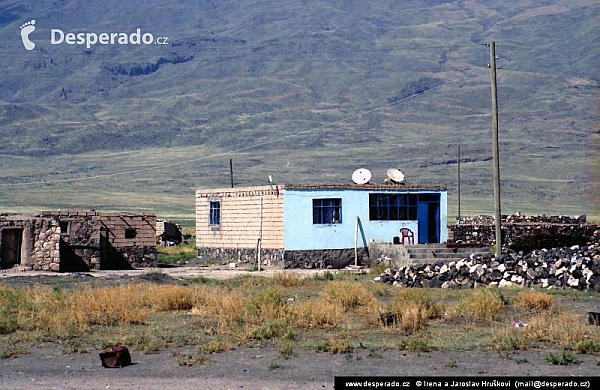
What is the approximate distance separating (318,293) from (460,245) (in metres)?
14.1

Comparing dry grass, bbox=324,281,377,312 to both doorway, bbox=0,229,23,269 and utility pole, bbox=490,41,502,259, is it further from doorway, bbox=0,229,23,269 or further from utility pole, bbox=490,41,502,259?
doorway, bbox=0,229,23,269

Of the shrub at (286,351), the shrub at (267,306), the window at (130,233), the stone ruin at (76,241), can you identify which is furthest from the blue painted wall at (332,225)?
the shrub at (286,351)

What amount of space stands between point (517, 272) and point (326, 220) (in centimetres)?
1265

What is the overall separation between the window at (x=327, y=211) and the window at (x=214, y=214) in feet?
18.4

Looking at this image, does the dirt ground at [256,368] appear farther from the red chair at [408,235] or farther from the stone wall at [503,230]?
the stone wall at [503,230]

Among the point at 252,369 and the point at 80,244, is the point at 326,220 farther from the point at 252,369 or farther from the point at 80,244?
the point at 252,369

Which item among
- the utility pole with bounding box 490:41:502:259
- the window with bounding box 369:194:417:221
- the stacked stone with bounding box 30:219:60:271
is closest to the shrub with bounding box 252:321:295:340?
the utility pole with bounding box 490:41:502:259

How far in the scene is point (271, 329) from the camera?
17547mm

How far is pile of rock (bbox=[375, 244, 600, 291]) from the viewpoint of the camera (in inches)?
1061

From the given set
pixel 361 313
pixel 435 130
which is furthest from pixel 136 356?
pixel 435 130

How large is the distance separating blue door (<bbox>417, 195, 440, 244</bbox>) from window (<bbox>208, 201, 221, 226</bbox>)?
8.23 m

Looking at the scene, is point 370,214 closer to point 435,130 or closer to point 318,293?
point 318,293

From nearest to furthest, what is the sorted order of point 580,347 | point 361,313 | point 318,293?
point 580,347, point 361,313, point 318,293

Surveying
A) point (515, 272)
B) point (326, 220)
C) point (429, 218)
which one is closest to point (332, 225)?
point (326, 220)
